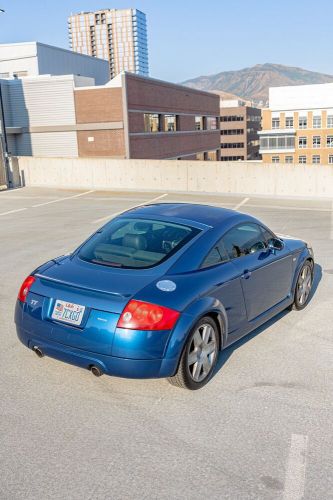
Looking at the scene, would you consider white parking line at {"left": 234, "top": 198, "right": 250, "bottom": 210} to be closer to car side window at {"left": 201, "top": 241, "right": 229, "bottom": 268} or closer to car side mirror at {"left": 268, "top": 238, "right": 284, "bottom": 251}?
car side mirror at {"left": 268, "top": 238, "right": 284, "bottom": 251}

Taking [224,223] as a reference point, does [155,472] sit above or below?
below

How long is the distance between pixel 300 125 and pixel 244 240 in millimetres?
110755

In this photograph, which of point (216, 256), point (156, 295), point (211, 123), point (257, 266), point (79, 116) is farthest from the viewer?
point (211, 123)

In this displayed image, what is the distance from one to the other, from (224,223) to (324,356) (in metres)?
1.77

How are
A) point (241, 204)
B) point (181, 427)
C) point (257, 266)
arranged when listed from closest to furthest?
point (181, 427), point (257, 266), point (241, 204)

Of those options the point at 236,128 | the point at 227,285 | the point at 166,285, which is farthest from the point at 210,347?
the point at 236,128

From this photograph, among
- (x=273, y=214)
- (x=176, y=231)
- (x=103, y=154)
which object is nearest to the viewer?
(x=176, y=231)

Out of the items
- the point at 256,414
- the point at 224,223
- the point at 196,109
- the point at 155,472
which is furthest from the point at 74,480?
the point at 196,109

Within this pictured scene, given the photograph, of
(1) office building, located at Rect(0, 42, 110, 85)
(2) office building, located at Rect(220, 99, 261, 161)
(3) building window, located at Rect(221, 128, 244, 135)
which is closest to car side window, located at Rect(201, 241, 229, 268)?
(1) office building, located at Rect(0, 42, 110, 85)

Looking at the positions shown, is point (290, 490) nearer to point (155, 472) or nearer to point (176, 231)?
point (155, 472)

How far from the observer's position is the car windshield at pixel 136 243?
15.9ft

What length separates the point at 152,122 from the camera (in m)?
48.5

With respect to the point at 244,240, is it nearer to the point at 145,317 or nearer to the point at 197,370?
the point at 197,370

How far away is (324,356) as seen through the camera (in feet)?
17.5
